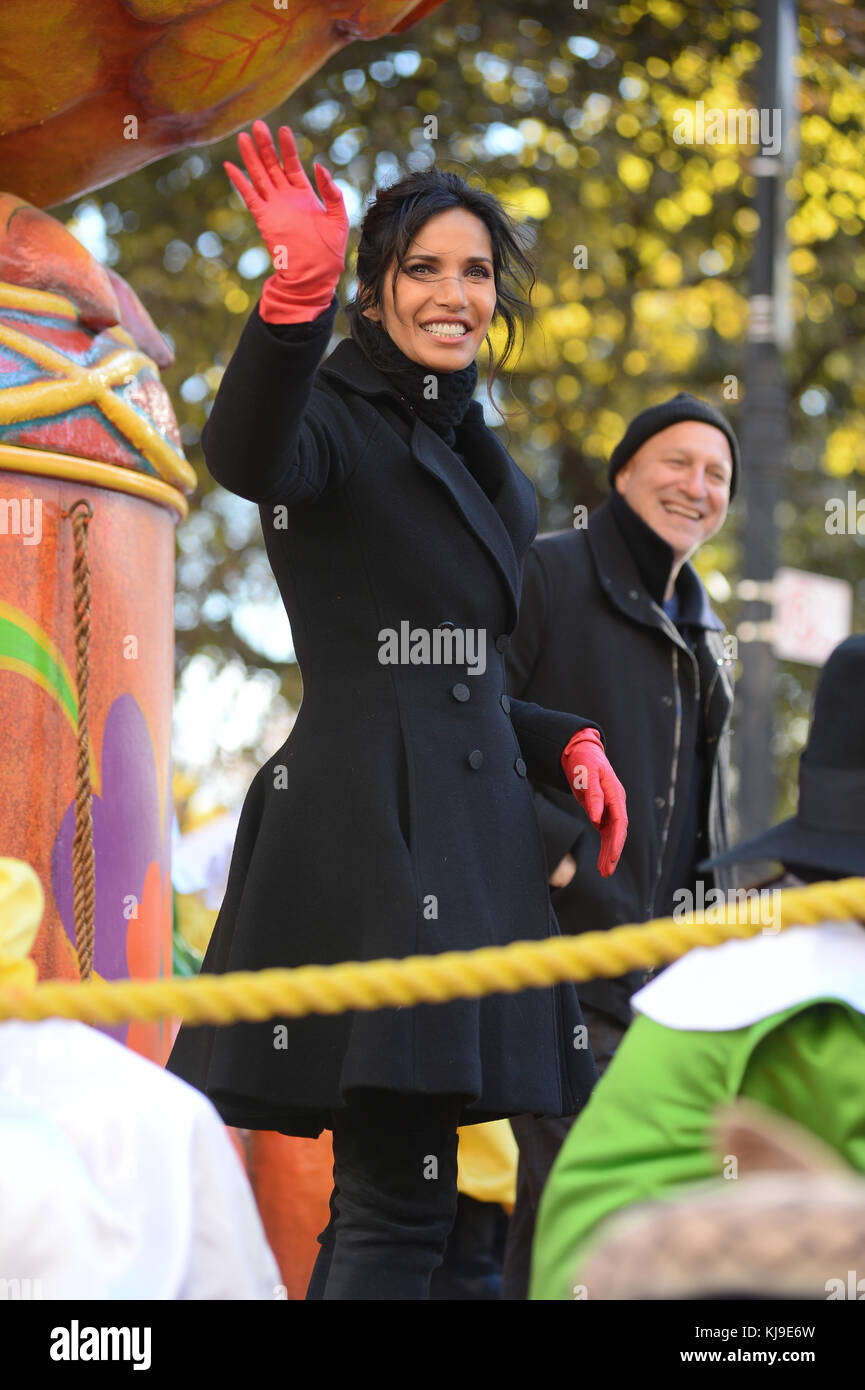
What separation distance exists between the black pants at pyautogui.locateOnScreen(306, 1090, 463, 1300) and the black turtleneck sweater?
62.8 inches

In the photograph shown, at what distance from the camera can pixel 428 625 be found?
2.60 metres

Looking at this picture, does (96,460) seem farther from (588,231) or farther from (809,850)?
(588,231)

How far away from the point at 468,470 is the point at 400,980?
1283mm

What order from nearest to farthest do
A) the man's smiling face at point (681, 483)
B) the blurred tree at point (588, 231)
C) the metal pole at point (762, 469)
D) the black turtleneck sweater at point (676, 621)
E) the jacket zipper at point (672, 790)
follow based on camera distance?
the jacket zipper at point (672, 790)
the black turtleneck sweater at point (676, 621)
the man's smiling face at point (681, 483)
the metal pole at point (762, 469)
the blurred tree at point (588, 231)

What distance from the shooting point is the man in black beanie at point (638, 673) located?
3.70m

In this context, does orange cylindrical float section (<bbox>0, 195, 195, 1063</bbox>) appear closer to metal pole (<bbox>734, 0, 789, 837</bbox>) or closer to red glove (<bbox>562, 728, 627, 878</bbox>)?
red glove (<bbox>562, 728, 627, 878</bbox>)

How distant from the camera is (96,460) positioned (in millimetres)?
3252

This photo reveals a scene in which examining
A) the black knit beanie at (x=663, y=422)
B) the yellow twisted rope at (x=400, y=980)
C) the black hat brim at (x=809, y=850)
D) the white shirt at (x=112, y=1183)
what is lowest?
the white shirt at (x=112, y=1183)

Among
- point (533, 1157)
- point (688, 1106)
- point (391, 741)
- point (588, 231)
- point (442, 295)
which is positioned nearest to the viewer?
point (688, 1106)

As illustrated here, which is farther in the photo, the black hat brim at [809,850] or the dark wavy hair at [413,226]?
the dark wavy hair at [413,226]

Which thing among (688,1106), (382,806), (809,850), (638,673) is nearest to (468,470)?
(382,806)

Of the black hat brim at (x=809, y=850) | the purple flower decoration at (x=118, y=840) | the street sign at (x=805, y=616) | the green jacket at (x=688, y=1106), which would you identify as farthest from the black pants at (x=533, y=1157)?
the street sign at (x=805, y=616)

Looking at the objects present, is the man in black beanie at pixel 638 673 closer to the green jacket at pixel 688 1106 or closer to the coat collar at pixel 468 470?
the coat collar at pixel 468 470
